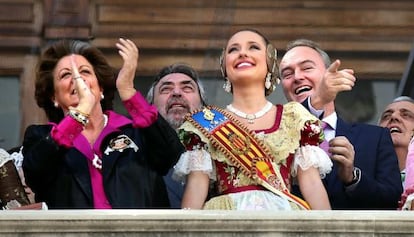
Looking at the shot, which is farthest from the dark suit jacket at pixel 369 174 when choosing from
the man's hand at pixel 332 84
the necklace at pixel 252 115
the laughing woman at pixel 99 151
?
the laughing woman at pixel 99 151

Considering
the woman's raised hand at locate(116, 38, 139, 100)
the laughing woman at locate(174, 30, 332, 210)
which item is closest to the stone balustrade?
the laughing woman at locate(174, 30, 332, 210)

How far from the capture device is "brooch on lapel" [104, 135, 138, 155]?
9398 mm

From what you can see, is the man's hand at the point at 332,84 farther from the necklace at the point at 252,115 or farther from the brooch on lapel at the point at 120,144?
the brooch on lapel at the point at 120,144

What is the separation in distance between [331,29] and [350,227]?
4.82 metres

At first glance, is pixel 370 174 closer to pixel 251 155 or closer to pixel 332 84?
pixel 332 84

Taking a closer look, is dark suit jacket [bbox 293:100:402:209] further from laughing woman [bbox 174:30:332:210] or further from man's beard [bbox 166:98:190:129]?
man's beard [bbox 166:98:190:129]

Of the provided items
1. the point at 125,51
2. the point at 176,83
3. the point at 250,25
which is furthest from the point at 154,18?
the point at 125,51

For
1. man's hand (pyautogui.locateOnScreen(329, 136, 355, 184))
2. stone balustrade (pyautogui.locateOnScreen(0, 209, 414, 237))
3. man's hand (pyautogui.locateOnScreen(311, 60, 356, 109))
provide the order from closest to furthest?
stone balustrade (pyautogui.locateOnScreen(0, 209, 414, 237)) < man's hand (pyautogui.locateOnScreen(329, 136, 355, 184)) < man's hand (pyautogui.locateOnScreen(311, 60, 356, 109))

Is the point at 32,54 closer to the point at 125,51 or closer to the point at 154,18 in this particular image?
the point at 154,18

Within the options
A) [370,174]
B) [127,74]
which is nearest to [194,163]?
[127,74]

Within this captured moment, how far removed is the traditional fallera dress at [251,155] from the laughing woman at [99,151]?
0.14 metres

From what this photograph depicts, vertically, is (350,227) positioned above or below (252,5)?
below

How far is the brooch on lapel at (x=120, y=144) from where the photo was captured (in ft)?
30.8

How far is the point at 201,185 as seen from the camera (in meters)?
9.39
